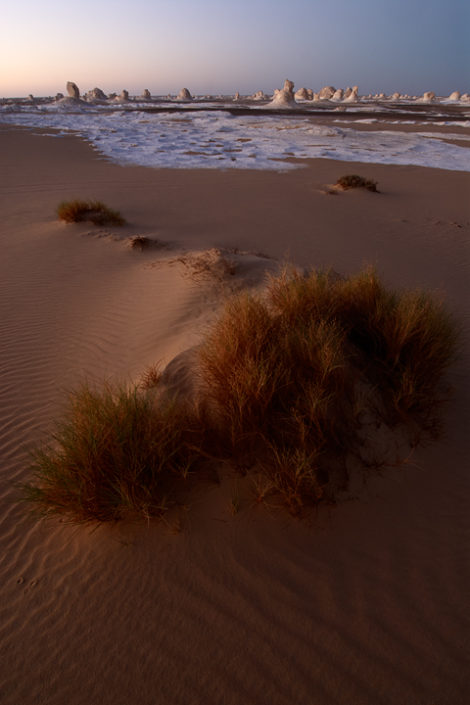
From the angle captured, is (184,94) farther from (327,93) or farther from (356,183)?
(356,183)

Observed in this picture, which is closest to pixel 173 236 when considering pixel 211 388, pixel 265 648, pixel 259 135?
pixel 211 388

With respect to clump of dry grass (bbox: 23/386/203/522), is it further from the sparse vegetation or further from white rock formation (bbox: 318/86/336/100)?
white rock formation (bbox: 318/86/336/100)

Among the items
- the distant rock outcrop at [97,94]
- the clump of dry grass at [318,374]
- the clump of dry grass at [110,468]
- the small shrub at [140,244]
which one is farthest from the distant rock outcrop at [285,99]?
the clump of dry grass at [110,468]

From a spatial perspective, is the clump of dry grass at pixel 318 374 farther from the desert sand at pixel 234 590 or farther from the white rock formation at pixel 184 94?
the white rock formation at pixel 184 94

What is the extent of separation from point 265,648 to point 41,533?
53.2 inches

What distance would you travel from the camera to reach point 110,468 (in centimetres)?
200

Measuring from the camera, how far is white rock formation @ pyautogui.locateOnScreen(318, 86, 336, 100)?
8788 centimetres

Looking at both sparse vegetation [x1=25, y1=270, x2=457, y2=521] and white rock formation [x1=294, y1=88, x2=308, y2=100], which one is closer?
sparse vegetation [x1=25, y1=270, x2=457, y2=521]

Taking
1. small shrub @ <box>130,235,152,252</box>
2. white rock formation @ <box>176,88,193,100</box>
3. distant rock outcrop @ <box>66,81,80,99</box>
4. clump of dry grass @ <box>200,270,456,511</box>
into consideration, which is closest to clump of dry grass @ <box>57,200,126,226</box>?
small shrub @ <box>130,235,152,252</box>

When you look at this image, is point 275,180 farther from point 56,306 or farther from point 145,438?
point 145,438

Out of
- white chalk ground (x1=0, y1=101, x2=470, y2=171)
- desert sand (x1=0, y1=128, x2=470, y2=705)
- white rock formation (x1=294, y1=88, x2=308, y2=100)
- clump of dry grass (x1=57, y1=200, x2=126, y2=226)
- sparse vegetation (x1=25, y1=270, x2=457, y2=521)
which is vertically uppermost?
sparse vegetation (x1=25, y1=270, x2=457, y2=521)

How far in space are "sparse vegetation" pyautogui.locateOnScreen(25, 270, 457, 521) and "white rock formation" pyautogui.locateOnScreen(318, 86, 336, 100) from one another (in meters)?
107

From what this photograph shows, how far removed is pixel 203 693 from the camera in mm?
1492

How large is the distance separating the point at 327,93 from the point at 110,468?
109 meters
